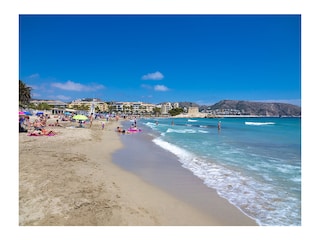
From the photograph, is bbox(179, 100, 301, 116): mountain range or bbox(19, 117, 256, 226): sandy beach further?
bbox(179, 100, 301, 116): mountain range

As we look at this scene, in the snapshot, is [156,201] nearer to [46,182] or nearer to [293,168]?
[46,182]

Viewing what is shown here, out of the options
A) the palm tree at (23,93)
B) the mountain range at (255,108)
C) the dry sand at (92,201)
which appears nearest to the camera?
the dry sand at (92,201)

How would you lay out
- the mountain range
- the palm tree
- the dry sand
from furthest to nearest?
the mountain range → the palm tree → the dry sand

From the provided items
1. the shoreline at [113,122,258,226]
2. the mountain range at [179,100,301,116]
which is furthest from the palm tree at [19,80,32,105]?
the mountain range at [179,100,301,116]

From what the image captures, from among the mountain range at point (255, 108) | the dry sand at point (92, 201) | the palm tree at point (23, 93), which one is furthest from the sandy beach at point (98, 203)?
the mountain range at point (255, 108)

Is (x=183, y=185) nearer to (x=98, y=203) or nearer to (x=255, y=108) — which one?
(x=98, y=203)

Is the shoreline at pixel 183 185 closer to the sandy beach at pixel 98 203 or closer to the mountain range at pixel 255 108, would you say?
the sandy beach at pixel 98 203

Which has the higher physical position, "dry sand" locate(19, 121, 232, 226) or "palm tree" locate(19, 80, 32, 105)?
"palm tree" locate(19, 80, 32, 105)

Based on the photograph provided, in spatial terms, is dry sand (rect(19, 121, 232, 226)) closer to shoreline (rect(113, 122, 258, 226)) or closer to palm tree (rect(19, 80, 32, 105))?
shoreline (rect(113, 122, 258, 226))
